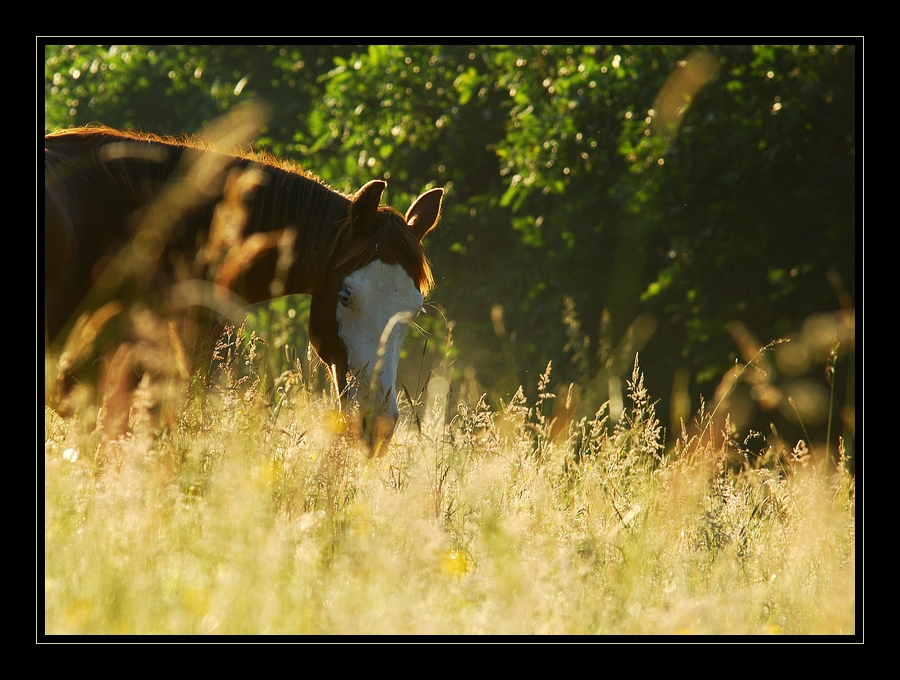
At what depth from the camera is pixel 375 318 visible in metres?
3.57

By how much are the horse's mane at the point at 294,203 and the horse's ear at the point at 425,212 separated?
15.2 inches

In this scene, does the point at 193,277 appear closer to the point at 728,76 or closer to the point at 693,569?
the point at 693,569

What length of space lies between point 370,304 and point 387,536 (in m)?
1.09

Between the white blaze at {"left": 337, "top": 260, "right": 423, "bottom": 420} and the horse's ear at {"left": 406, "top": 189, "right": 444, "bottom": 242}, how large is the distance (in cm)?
67

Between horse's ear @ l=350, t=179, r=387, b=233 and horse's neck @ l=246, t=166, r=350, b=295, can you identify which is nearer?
horse's ear @ l=350, t=179, r=387, b=233

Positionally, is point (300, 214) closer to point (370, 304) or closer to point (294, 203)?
point (294, 203)

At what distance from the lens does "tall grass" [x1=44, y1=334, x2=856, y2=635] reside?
242 cm

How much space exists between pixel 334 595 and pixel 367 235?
5.71ft

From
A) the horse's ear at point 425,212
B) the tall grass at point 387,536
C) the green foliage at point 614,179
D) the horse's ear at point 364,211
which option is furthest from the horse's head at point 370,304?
the green foliage at point 614,179

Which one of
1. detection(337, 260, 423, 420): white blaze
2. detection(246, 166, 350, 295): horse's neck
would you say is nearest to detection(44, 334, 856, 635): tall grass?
detection(337, 260, 423, 420): white blaze

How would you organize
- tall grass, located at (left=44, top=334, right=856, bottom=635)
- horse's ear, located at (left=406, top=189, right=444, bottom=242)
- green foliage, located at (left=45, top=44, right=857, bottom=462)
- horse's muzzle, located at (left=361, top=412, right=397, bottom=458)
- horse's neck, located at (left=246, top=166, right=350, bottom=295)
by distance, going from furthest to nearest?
1. green foliage, located at (left=45, top=44, right=857, bottom=462)
2. horse's ear, located at (left=406, top=189, right=444, bottom=242)
3. horse's neck, located at (left=246, top=166, right=350, bottom=295)
4. horse's muzzle, located at (left=361, top=412, right=397, bottom=458)
5. tall grass, located at (left=44, top=334, right=856, bottom=635)

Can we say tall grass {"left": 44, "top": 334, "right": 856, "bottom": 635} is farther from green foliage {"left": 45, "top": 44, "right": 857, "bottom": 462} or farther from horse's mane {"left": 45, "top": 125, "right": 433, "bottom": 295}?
green foliage {"left": 45, "top": 44, "right": 857, "bottom": 462}

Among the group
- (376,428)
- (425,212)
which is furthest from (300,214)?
(376,428)
